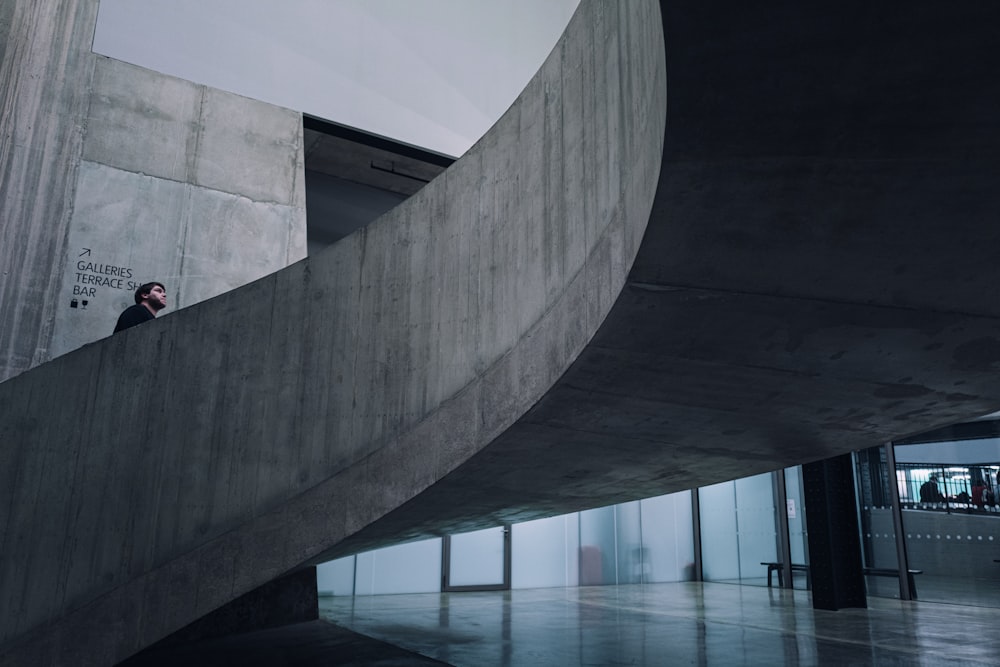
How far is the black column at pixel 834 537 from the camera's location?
1263cm

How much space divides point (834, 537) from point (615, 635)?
18.8ft

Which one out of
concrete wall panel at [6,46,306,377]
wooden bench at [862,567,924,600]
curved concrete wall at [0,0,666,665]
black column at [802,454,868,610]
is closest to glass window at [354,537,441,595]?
concrete wall panel at [6,46,306,377]

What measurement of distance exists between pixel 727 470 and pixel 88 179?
9318mm

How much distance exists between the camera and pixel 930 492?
1363 centimetres

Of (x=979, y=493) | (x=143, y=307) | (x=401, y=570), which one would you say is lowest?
(x=401, y=570)

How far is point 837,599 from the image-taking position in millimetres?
12453

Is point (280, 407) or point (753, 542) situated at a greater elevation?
point (280, 407)

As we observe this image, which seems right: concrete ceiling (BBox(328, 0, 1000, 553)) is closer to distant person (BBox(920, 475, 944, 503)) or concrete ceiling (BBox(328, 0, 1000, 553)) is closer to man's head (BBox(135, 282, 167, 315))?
man's head (BBox(135, 282, 167, 315))

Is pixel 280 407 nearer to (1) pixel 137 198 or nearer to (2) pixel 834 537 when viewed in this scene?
(1) pixel 137 198

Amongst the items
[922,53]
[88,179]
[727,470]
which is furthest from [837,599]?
[88,179]

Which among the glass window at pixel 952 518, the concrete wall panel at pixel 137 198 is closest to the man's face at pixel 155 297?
the concrete wall panel at pixel 137 198

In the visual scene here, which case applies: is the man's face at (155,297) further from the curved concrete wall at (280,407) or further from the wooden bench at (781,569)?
the wooden bench at (781,569)

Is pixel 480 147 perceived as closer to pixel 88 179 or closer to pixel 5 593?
pixel 5 593

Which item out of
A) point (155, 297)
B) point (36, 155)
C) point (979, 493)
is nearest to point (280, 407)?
point (155, 297)
